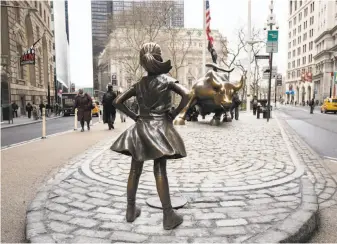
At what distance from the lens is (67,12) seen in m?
110

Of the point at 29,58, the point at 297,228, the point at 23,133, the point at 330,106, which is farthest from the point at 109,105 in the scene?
the point at 330,106

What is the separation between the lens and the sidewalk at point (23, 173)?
3582 mm

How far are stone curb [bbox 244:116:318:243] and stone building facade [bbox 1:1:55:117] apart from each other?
58.7 ft

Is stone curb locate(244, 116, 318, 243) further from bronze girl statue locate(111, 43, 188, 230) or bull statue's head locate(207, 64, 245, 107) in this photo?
bull statue's head locate(207, 64, 245, 107)

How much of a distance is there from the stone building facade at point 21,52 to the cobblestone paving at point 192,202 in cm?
1547

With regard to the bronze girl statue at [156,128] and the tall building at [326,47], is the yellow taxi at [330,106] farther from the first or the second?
the tall building at [326,47]

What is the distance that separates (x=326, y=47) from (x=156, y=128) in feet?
267

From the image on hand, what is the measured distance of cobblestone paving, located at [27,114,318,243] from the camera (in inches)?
120

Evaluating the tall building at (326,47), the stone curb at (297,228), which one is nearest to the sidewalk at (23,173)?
the stone curb at (297,228)

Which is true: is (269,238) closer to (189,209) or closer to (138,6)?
(189,209)

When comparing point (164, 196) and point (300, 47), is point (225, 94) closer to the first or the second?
point (164, 196)

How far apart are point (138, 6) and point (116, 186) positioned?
31.7 m

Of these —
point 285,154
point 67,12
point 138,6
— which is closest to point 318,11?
point 138,6

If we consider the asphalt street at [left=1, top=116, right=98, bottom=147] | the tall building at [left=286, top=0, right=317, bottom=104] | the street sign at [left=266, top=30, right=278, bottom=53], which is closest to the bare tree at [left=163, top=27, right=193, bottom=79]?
the street sign at [left=266, top=30, right=278, bottom=53]
